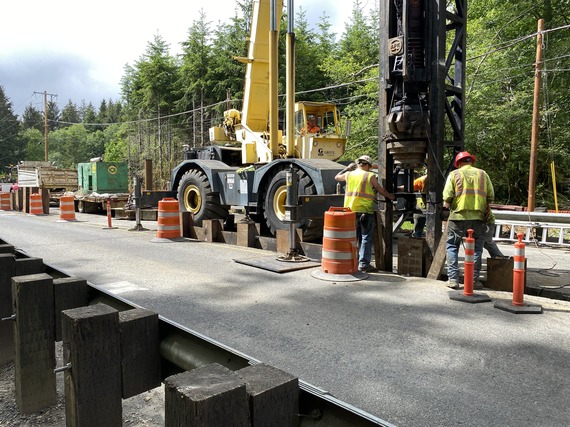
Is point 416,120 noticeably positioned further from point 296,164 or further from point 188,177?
point 188,177

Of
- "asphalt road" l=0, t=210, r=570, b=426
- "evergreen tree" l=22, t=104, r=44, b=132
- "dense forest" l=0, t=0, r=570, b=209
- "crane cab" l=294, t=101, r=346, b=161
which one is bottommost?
"asphalt road" l=0, t=210, r=570, b=426

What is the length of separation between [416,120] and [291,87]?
5.23m

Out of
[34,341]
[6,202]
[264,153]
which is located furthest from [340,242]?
[6,202]

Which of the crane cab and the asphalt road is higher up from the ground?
the crane cab

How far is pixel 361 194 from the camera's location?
7723 mm

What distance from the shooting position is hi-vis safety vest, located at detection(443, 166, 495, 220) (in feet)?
21.4

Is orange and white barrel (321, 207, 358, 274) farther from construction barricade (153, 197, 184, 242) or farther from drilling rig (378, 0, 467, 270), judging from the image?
construction barricade (153, 197, 184, 242)

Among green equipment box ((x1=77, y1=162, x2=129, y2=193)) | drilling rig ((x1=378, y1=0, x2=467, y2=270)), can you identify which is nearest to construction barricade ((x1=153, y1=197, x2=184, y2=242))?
drilling rig ((x1=378, y1=0, x2=467, y2=270))

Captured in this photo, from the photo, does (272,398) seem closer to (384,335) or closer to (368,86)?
(384,335)

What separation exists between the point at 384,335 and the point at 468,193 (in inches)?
115

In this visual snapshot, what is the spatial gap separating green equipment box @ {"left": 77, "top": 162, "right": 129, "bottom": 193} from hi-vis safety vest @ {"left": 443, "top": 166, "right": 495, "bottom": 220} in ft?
69.8

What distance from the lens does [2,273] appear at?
3.28 meters

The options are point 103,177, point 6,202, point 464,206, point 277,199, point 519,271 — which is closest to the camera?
point 519,271

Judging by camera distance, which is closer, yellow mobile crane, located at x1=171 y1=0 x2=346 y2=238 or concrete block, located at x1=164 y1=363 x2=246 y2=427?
concrete block, located at x1=164 y1=363 x2=246 y2=427
